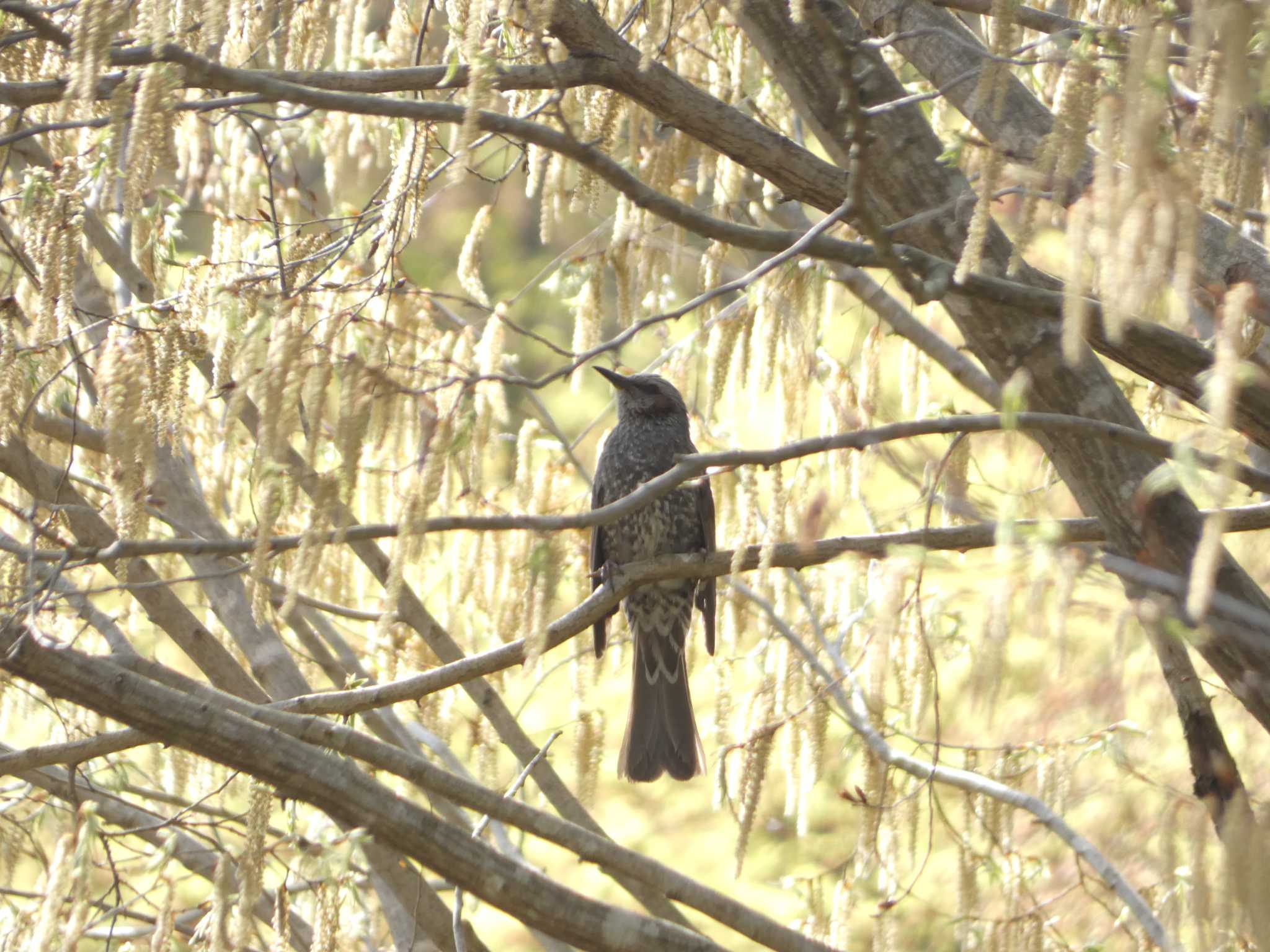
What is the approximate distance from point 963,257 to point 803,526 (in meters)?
0.52

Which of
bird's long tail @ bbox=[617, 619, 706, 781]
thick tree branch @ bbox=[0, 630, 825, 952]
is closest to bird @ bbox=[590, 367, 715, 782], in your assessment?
bird's long tail @ bbox=[617, 619, 706, 781]

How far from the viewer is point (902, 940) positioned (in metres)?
4.97

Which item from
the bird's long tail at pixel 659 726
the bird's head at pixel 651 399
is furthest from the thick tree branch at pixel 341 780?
the bird's head at pixel 651 399

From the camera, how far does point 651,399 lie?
4.81 metres

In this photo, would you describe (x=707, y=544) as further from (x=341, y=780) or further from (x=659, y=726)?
(x=341, y=780)

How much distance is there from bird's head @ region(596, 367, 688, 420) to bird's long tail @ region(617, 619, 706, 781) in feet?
2.69

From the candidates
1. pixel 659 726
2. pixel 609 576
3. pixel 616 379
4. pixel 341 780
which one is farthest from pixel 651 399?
pixel 341 780

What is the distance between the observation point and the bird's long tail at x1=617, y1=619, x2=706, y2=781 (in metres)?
4.36

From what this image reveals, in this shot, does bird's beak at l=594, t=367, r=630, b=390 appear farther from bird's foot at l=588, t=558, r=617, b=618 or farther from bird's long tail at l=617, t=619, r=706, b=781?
bird's long tail at l=617, t=619, r=706, b=781

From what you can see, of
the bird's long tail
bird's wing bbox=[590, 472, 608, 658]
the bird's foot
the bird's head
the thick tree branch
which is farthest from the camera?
the bird's head

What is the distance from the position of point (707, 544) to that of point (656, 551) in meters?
0.22

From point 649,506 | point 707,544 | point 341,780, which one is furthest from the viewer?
point 707,544

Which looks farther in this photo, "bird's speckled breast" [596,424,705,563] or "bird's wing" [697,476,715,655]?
"bird's speckled breast" [596,424,705,563]

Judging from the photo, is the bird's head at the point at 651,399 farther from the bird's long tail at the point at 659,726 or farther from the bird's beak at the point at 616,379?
the bird's long tail at the point at 659,726
